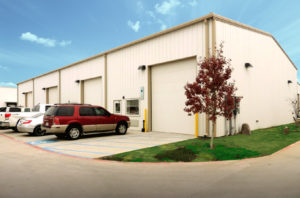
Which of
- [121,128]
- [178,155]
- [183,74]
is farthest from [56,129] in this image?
[183,74]

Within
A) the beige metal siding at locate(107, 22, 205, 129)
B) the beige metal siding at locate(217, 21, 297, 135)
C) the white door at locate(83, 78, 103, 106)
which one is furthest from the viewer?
the white door at locate(83, 78, 103, 106)

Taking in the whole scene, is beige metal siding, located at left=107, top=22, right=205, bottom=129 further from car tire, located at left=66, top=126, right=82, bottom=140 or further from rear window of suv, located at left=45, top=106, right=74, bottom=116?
rear window of suv, located at left=45, top=106, right=74, bottom=116

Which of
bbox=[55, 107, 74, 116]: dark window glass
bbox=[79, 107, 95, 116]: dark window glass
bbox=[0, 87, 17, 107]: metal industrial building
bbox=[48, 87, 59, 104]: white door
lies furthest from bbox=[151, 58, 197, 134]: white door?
bbox=[0, 87, 17, 107]: metal industrial building

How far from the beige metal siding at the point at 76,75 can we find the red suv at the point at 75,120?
26.4 feet

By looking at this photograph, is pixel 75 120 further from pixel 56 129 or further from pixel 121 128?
pixel 121 128

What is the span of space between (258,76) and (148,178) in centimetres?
1366

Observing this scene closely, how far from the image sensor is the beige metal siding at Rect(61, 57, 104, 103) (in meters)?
21.0

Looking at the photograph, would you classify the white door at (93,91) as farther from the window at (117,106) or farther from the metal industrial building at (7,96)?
the metal industrial building at (7,96)

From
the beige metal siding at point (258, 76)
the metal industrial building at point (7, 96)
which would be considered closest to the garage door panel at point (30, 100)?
the metal industrial building at point (7, 96)

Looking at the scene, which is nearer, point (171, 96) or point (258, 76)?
point (171, 96)

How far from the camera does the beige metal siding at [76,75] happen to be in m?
21.0

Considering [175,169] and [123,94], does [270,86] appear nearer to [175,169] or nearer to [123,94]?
[123,94]

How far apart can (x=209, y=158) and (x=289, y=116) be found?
57.9ft

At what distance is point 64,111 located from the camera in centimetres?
1180
